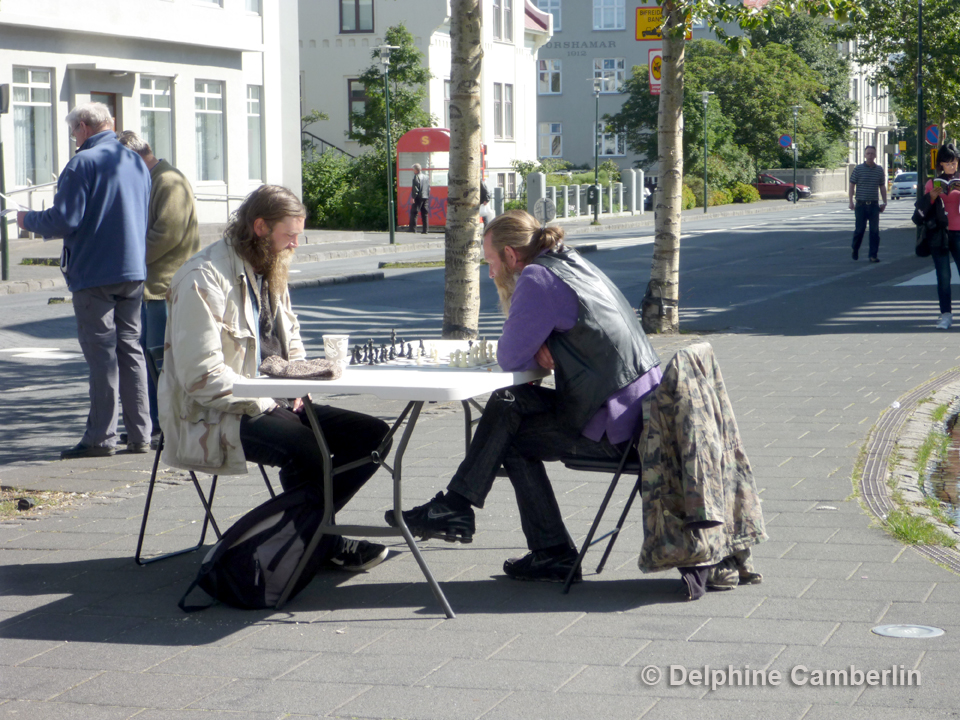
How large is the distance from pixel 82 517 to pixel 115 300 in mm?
1600

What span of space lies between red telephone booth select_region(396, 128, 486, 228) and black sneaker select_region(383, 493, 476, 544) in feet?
102

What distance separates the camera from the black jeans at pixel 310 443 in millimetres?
4688

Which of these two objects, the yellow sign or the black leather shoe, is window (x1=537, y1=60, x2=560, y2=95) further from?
the black leather shoe

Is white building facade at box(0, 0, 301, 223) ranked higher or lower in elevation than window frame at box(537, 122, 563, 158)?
lower

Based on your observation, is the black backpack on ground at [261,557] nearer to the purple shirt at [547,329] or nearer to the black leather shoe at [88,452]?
the purple shirt at [547,329]

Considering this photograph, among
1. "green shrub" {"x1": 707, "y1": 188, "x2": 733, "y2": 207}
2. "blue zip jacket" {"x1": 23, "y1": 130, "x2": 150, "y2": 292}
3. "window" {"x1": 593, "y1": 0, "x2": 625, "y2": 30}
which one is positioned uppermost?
"window" {"x1": 593, "y1": 0, "x2": 625, "y2": 30}

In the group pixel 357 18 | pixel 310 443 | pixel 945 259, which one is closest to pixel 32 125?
pixel 357 18

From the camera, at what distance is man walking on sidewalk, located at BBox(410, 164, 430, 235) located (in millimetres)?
34844

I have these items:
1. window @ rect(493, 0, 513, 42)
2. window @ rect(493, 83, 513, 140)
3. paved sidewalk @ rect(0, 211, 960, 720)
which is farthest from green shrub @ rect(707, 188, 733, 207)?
paved sidewalk @ rect(0, 211, 960, 720)

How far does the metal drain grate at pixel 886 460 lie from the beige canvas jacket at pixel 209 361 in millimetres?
2729

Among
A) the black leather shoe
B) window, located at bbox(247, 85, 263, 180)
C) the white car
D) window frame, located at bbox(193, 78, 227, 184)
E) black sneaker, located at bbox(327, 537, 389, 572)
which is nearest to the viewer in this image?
black sneaker, located at bbox(327, 537, 389, 572)

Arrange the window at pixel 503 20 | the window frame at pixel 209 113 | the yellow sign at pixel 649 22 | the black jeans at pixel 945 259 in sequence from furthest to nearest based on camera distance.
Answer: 1. the window at pixel 503 20
2. the window frame at pixel 209 113
3. the yellow sign at pixel 649 22
4. the black jeans at pixel 945 259

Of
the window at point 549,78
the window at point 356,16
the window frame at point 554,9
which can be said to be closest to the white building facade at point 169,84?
the window at point 356,16

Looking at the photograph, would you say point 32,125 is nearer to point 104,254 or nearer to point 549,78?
point 104,254
